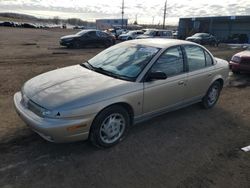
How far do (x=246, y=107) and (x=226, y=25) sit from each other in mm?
40130

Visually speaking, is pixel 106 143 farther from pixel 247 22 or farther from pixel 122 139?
pixel 247 22

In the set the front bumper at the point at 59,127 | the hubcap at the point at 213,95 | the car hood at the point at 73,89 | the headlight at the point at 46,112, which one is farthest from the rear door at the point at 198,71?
the headlight at the point at 46,112

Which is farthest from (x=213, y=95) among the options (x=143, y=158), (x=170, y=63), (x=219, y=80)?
(x=143, y=158)

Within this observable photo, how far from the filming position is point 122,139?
161 inches

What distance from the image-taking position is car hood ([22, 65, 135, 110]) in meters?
3.38

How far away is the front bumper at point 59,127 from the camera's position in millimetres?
3250

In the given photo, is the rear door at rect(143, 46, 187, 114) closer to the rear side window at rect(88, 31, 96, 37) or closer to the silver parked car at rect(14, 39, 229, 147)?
the silver parked car at rect(14, 39, 229, 147)

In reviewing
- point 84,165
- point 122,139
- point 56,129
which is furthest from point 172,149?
point 56,129

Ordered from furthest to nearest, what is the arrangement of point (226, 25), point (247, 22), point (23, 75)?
point (226, 25) → point (247, 22) → point (23, 75)

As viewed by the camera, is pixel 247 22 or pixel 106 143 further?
pixel 247 22

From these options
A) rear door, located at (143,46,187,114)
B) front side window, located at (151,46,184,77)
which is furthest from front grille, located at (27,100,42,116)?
front side window, located at (151,46,184,77)

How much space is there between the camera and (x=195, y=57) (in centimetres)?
511

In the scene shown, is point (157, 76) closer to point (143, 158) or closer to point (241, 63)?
point (143, 158)

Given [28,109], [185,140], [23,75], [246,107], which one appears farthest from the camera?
[23,75]
